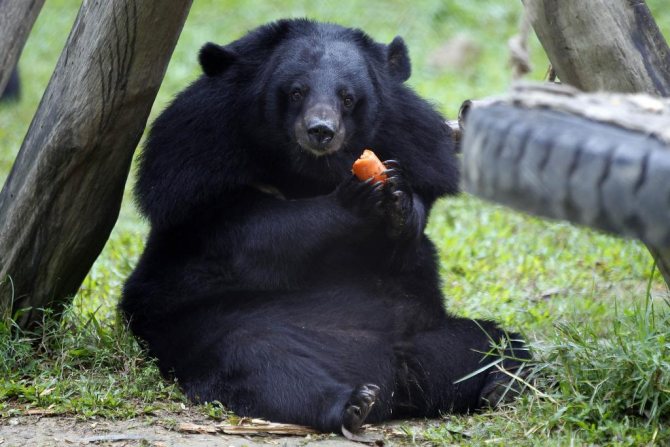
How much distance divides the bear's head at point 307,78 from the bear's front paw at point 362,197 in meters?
0.18

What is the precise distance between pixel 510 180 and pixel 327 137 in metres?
2.13

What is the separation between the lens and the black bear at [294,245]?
4012mm

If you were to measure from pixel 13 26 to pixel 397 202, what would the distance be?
194 cm

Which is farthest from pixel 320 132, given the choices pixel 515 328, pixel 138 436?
→ pixel 515 328

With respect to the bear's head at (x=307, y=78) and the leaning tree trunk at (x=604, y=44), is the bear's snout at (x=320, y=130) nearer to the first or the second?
the bear's head at (x=307, y=78)

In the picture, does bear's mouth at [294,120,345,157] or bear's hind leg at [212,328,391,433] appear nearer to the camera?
bear's hind leg at [212,328,391,433]

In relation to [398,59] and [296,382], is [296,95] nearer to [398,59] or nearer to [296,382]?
[398,59]

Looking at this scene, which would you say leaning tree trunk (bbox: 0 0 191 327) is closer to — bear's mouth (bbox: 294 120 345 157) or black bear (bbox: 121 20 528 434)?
black bear (bbox: 121 20 528 434)

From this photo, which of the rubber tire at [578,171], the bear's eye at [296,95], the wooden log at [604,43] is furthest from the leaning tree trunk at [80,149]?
the rubber tire at [578,171]

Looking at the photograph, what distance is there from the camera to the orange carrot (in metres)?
4.05

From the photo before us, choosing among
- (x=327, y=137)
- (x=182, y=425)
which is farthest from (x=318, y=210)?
(x=182, y=425)

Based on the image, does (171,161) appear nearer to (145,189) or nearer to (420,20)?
(145,189)

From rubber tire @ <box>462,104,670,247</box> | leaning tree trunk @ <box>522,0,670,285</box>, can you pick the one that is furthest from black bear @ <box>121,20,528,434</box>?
rubber tire @ <box>462,104,670,247</box>

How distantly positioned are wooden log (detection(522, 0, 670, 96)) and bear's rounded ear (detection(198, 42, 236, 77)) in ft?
4.68
